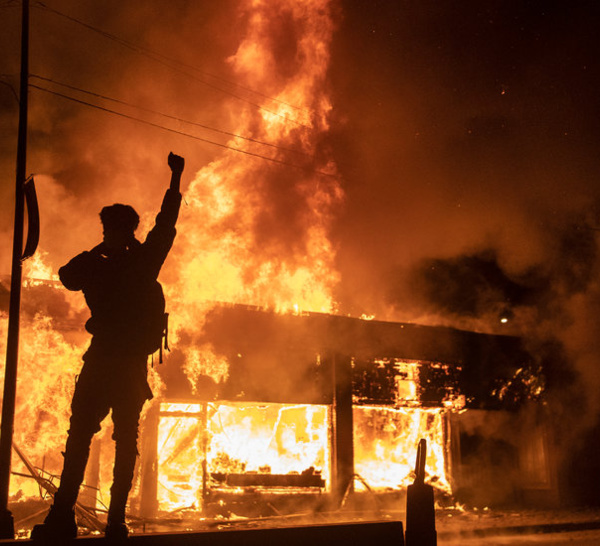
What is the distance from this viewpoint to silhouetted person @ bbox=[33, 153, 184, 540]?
3539 millimetres

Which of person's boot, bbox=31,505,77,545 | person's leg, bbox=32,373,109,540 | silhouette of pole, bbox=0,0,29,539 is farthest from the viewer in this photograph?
silhouette of pole, bbox=0,0,29,539

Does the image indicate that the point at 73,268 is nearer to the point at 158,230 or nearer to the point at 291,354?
the point at 158,230

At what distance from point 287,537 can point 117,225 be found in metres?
2.25

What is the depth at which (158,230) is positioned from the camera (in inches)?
153

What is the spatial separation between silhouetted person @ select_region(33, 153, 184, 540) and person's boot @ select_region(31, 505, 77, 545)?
202 millimetres

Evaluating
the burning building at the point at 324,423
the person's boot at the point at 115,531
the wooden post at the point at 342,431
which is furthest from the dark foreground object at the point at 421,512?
the wooden post at the point at 342,431

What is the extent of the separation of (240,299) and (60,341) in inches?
189

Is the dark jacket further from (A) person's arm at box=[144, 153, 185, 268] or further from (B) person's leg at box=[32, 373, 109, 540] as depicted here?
(B) person's leg at box=[32, 373, 109, 540]

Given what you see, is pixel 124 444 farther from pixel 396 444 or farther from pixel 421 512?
pixel 396 444

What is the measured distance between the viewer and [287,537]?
3385 millimetres

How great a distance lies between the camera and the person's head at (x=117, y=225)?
3801 mm

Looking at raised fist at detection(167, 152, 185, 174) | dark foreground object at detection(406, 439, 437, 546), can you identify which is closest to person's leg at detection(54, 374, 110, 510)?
raised fist at detection(167, 152, 185, 174)

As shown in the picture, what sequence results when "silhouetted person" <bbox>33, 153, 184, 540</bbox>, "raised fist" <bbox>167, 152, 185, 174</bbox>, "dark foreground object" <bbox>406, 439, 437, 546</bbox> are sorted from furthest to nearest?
"raised fist" <bbox>167, 152, 185, 174</bbox>, "dark foreground object" <bbox>406, 439, 437, 546</bbox>, "silhouetted person" <bbox>33, 153, 184, 540</bbox>

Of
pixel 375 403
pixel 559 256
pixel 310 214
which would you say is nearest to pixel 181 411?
pixel 375 403
